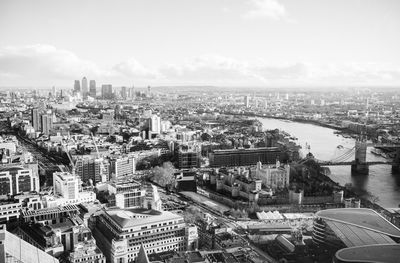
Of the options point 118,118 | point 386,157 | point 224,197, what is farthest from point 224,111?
point 224,197

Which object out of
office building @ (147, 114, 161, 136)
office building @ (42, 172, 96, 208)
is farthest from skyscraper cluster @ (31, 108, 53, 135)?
office building @ (42, 172, 96, 208)

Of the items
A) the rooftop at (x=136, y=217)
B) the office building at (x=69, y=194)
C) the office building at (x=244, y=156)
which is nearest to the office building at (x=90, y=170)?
the office building at (x=69, y=194)

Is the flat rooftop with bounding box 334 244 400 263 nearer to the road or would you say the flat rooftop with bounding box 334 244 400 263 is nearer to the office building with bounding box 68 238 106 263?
the road

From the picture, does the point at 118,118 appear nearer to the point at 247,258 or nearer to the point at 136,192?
the point at 136,192

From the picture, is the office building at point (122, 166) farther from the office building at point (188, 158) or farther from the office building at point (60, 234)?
the office building at point (60, 234)

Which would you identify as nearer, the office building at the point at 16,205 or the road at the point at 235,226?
the road at the point at 235,226

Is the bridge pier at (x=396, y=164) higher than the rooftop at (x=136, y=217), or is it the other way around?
the rooftop at (x=136, y=217)

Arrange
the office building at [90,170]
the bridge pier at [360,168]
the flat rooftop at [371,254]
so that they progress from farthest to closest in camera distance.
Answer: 1. the bridge pier at [360,168]
2. the office building at [90,170]
3. the flat rooftop at [371,254]

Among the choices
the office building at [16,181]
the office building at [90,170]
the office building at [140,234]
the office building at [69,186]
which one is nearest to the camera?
the office building at [140,234]
